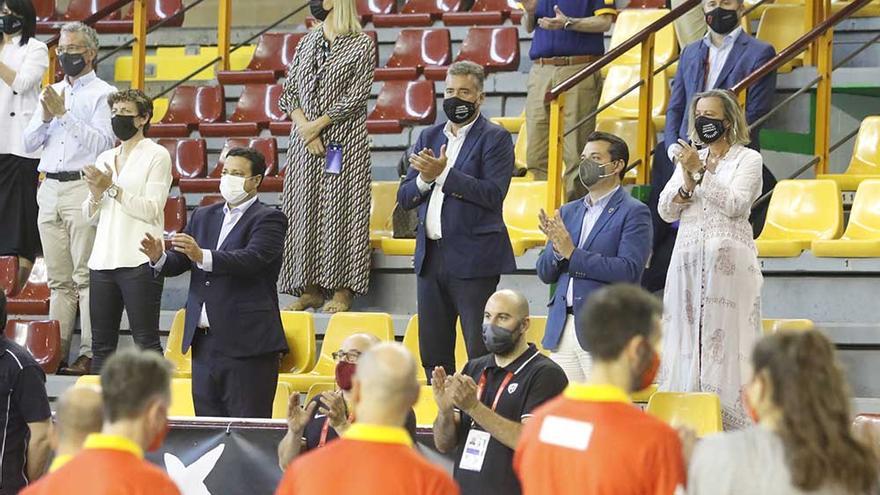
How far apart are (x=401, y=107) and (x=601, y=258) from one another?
435cm

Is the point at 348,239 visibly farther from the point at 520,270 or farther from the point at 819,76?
→ the point at 819,76

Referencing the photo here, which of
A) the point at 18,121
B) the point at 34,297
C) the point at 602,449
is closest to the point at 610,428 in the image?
the point at 602,449

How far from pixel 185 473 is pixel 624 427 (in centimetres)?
315

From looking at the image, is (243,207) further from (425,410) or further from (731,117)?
(731,117)

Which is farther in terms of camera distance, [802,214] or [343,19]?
[343,19]

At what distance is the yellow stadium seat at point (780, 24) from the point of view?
1039 centimetres

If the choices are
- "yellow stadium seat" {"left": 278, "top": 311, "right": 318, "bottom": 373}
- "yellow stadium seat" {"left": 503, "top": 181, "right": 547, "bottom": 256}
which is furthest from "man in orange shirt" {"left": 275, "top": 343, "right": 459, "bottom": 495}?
"yellow stadium seat" {"left": 503, "top": 181, "right": 547, "bottom": 256}

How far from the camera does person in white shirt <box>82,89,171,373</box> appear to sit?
8.20m

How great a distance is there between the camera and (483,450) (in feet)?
20.1

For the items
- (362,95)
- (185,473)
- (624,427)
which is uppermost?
(362,95)

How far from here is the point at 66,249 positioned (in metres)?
9.05

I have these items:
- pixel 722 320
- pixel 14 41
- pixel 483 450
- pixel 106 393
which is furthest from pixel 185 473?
pixel 14 41

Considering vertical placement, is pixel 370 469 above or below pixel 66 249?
below

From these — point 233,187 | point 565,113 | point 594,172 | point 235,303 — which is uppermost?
point 565,113
